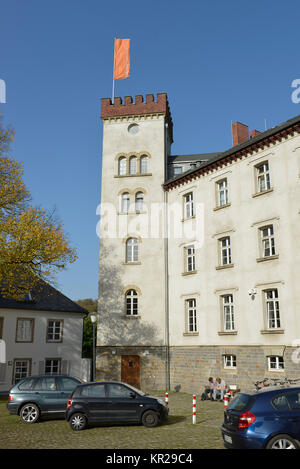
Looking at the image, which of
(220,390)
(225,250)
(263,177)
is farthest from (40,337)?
(263,177)

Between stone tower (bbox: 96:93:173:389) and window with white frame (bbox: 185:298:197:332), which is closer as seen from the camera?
window with white frame (bbox: 185:298:197:332)

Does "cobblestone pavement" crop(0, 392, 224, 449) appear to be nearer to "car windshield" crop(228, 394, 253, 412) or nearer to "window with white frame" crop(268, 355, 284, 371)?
"car windshield" crop(228, 394, 253, 412)

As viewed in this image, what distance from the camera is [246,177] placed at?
22.9 m

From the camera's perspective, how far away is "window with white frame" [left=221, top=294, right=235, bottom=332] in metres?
22.5

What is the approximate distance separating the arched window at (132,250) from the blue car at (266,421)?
779 inches

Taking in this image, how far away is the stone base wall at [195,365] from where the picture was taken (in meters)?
19.9

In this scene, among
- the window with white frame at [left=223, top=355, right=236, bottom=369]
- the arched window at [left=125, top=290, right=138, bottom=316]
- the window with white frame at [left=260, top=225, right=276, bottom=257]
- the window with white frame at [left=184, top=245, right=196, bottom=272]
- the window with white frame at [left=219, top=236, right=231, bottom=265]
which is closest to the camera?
the window with white frame at [left=260, top=225, right=276, bottom=257]

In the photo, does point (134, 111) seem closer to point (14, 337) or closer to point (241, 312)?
point (241, 312)

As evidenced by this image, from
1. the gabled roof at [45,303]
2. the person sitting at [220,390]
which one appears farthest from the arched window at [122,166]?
the person sitting at [220,390]

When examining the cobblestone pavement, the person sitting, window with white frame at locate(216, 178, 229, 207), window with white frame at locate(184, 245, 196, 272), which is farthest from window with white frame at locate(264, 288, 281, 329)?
the cobblestone pavement

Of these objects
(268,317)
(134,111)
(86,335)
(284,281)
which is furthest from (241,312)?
(86,335)

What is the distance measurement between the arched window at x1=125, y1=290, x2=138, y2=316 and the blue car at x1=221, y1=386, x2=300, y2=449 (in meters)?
18.8

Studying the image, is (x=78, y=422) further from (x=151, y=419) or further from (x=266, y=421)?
(x=266, y=421)
